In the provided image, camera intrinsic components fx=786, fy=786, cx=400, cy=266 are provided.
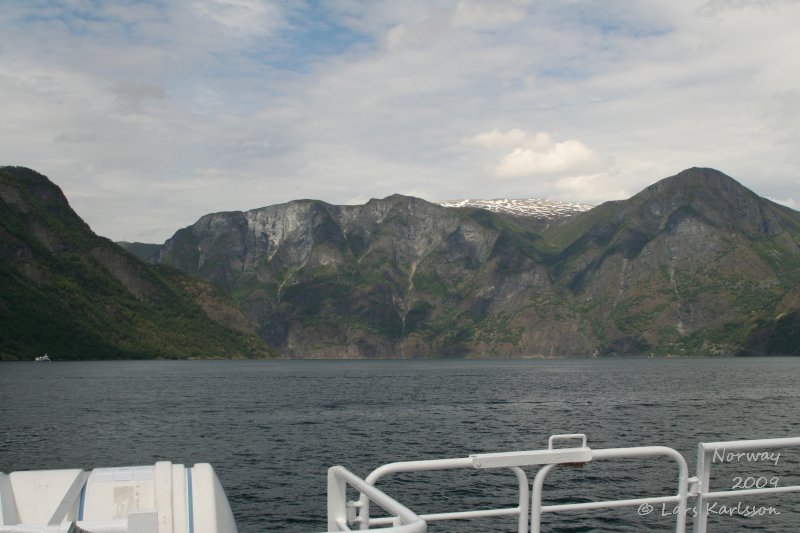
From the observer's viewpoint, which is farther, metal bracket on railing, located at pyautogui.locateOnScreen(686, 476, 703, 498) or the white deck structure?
metal bracket on railing, located at pyautogui.locateOnScreen(686, 476, 703, 498)

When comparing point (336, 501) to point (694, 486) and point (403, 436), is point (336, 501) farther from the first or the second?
point (403, 436)

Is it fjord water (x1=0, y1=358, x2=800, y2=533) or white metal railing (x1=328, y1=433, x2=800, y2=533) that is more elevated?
white metal railing (x1=328, y1=433, x2=800, y2=533)

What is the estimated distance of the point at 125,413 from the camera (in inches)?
4382

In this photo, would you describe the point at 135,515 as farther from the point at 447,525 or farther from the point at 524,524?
the point at 447,525

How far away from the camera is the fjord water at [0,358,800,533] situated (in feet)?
155

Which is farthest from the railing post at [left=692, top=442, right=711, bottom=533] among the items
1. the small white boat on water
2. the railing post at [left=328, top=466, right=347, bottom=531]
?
the railing post at [left=328, top=466, right=347, bottom=531]

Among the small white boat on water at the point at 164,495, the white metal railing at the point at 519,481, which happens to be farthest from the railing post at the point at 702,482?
the small white boat on water at the point at 164,495

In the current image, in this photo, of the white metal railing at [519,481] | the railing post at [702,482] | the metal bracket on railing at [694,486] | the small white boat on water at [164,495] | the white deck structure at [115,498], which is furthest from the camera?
the metal bracket on railing at [694,486]

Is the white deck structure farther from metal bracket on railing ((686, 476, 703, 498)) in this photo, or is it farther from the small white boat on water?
metal bracket on railing ((686, 476, 703, 498))

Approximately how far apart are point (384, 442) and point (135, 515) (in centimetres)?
7285

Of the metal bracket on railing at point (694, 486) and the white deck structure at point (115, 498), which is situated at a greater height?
the white deck structure at point (115, 498)

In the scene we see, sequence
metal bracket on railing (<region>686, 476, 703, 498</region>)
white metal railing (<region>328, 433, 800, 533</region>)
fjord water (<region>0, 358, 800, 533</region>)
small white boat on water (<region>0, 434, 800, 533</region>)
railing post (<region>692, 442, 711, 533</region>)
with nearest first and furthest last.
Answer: white metal railing (<region>328, 433, 800, 533</region>) < small white boat on water (<region>0, 434, 800, 533</region>) < railing post (<region>692, 442, 711, 533</region>) < metal bracket on railing (<region>686, 476, 703, 498</region>) < fjord water (<region>0, 358, 800, 533</region>)

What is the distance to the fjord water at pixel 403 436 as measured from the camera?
155 ft

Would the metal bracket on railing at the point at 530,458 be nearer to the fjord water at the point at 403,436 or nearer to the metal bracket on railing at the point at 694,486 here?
the metal bracket on railing at the point at 694,486
